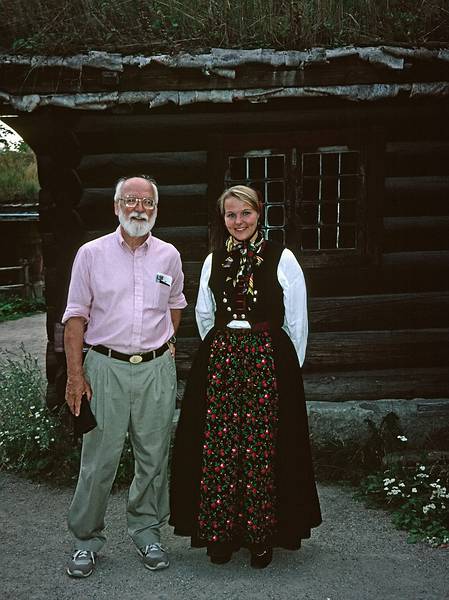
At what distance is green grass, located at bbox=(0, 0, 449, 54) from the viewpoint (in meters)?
4.67

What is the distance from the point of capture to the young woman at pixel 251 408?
3389mm

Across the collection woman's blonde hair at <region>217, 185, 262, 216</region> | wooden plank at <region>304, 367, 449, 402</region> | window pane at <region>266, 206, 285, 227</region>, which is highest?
woman's blonde hair at <region>217, 185, 262, 216</region>

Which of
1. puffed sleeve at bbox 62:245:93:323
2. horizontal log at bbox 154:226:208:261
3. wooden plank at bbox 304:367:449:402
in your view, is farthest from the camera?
wooden plank at bbox 304:367:449:402

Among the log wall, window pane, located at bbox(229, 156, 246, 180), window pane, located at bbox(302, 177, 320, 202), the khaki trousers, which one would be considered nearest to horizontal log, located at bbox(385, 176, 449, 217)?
the log wall

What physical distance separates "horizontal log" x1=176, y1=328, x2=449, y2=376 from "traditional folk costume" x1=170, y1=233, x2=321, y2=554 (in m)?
1.81

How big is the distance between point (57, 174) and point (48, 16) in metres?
1.22

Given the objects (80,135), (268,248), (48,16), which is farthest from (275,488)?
(48,16)

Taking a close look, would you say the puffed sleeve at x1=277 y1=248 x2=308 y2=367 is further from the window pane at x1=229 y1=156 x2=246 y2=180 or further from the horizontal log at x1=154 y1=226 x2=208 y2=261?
the window pane at x1=229 y1=156 x2=246 y2=180

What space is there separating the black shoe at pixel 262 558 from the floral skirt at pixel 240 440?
8cm

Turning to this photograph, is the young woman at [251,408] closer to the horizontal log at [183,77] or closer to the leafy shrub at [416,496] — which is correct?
the leafy shrub at [416,496]

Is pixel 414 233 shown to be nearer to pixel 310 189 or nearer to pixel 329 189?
pixel 329 189

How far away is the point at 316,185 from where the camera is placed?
5.39 meters

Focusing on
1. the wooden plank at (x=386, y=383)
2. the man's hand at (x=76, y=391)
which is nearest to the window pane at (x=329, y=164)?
the wooden plank at (x=386, y=383)

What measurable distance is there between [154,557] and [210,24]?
149 inches
